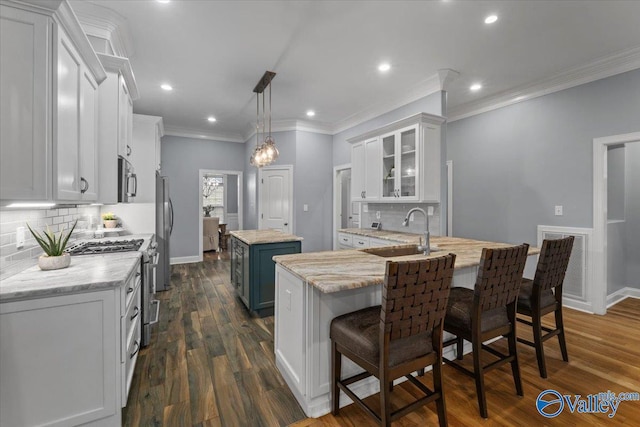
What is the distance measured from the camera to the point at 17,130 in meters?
1.40

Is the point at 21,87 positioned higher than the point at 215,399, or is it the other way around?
the point at 21,87

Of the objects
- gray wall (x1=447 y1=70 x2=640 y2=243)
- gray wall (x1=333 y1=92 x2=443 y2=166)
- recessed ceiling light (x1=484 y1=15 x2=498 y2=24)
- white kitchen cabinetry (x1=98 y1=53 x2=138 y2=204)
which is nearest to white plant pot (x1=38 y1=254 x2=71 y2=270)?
white kitchen cabinetry (x1=98 y1=53 x2=138 y2=204)

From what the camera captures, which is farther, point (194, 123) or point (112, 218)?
point (194, 123)

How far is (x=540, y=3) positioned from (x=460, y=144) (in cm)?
252

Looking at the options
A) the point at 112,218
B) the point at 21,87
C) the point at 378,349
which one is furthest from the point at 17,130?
the point at 112,218

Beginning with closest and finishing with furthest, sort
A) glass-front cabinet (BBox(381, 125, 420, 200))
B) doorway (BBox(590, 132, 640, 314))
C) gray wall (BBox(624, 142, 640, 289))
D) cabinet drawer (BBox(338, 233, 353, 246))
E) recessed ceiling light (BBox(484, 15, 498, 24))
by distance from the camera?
recessed ceiling light (BBox(484, 15, 498, 24)), doorway (BBox(590, 132, 640, 314)), glass-front cabinet (BBox(381, 125, 420, 200)), gray wall (BBox(624, 142, 640, 289)), cabinet drawer (BBox(338, 233, 353, 246))

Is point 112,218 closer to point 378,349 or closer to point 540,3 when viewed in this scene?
point 378,349

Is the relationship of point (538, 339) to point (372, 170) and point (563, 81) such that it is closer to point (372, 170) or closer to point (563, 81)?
point (372, 170)

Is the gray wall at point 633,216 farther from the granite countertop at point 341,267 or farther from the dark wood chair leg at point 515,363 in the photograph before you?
the dark wood chair leg at point 515,363

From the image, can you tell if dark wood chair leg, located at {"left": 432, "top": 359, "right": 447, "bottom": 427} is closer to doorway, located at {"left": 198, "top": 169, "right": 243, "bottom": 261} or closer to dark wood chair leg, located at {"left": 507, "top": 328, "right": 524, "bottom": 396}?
dark wood chair leg, located at {"left": 507, "top": 328, "right": 524, "bottom": 396}

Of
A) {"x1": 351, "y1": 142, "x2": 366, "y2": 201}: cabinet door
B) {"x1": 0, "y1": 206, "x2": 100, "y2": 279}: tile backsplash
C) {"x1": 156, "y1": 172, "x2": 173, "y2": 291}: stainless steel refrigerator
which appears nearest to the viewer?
{"x1": 0, "y1": 206, "x2": 100, "y2": 279}: tile backsplash

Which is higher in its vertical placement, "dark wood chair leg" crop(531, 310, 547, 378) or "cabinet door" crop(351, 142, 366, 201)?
"cabinet door" crop(351, 142, 366, 201)

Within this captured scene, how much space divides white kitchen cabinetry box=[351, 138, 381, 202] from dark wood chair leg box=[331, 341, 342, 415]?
2.86 metres

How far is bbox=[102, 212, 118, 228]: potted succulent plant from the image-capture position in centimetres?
367
